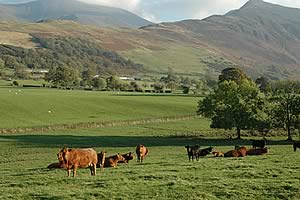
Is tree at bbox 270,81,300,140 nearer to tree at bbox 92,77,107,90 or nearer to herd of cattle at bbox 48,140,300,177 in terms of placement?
herd of cattle at bbox 48,140,300,177

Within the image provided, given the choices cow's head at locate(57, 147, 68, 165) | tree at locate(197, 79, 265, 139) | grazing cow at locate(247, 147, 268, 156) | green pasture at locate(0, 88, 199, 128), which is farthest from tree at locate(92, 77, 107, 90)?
cow's head at locate(57, 147, 68, 165)

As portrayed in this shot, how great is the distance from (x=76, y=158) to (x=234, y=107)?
51337mm

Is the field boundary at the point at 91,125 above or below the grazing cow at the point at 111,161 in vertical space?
above

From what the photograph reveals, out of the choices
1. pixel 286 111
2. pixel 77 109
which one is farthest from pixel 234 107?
pixel 77 109

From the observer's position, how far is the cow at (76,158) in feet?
71.4

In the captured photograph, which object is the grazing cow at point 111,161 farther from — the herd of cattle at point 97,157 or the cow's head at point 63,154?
the cow's head at point 63,154

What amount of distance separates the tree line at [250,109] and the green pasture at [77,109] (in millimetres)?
21290

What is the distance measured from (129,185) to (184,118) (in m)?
78.1

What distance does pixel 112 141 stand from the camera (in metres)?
57.7

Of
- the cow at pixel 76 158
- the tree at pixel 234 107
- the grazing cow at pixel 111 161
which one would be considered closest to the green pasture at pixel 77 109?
the tree at pixel 234 107

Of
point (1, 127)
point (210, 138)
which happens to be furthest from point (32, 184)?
point (1, 127)

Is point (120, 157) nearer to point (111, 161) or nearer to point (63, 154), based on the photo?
point (111, 161)

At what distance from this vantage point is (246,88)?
74250 mm

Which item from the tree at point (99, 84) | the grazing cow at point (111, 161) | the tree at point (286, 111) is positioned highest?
the tree at point (99, 84)
